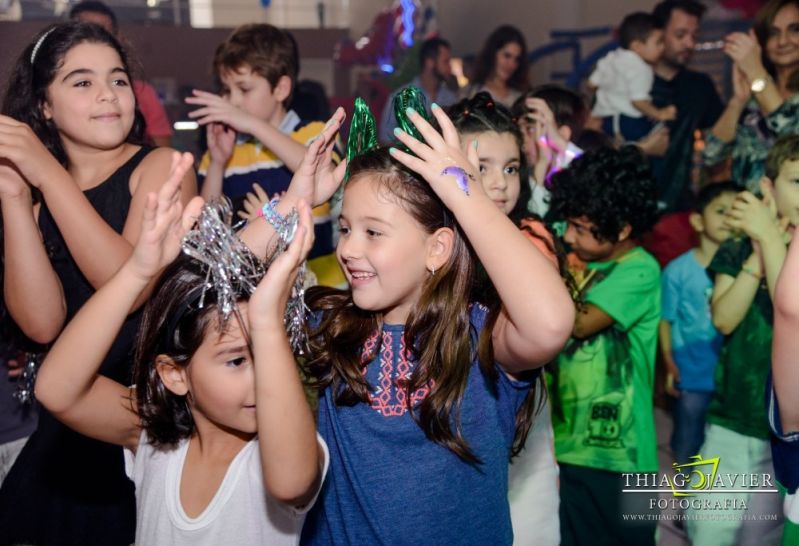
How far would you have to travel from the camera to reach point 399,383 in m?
1.42

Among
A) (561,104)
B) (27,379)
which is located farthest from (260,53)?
(27,379)

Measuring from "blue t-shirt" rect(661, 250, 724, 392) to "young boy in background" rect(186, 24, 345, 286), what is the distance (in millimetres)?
1300

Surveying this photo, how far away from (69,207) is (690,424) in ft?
7.50

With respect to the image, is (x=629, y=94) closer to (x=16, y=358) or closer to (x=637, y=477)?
(x=637, y=477)

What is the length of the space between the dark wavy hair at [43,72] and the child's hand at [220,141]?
1.84 feet

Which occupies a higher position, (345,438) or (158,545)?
(345,438)

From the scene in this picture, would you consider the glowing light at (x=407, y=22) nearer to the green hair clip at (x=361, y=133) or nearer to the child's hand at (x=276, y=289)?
the green hair clip at (x=361, y=133)

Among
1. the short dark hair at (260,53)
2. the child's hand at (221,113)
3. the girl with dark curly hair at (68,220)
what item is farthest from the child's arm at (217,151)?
the girl with dark curly hair at (68,220)

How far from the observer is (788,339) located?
4.19 ft

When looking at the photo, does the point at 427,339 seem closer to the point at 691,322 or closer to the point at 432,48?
the point at 691,322

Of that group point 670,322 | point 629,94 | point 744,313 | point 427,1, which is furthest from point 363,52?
point 744,313

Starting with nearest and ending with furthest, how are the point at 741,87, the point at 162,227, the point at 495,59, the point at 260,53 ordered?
1. the point at 162,227
2. the point at 260,53
3. the point at 741,87
4. the point at 495,59

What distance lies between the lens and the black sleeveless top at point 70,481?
66.2 inches

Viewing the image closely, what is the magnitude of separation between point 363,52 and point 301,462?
230 inches
